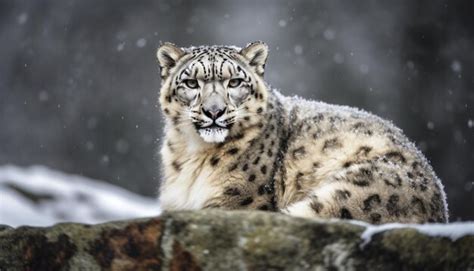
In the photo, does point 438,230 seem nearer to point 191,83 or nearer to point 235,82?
point 235,82

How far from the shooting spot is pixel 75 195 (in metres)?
8.84

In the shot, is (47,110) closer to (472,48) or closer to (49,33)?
(49,33)

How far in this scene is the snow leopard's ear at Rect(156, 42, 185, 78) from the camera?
15.2 ft

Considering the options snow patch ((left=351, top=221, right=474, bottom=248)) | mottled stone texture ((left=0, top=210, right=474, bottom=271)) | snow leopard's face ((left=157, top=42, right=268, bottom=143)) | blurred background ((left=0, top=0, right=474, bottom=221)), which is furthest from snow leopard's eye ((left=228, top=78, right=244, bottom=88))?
blurred background ((left=0, top=0, right=474, bottom=221))

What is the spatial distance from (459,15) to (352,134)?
A: 10586 millimetres

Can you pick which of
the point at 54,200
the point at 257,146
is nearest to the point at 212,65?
the point at 257,146

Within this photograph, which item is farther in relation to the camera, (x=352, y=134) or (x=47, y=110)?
(x=47, y=110)

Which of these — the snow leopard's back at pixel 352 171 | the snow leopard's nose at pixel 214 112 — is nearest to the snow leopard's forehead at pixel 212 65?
the snow leopard's nose at pixel 214 112

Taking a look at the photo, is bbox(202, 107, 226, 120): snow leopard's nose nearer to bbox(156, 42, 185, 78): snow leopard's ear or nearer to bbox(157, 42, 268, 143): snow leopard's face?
bbox(157, 42, 268, 143): snow leopard's face

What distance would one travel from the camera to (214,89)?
4.26 meters

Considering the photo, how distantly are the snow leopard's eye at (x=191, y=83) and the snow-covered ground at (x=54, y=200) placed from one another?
353 cm

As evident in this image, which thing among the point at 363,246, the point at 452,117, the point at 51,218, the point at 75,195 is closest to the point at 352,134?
the point at 363,246

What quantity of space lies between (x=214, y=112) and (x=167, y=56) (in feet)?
2.40

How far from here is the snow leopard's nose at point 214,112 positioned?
13.5ft
